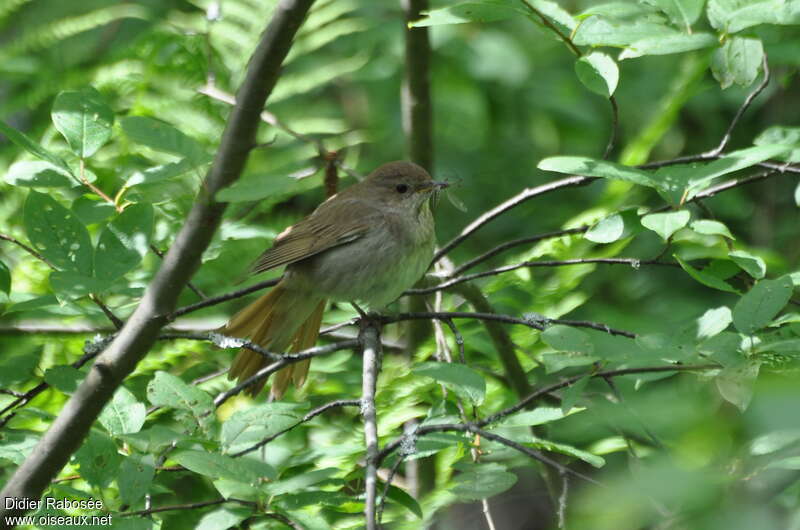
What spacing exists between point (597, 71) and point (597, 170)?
20 centimetres

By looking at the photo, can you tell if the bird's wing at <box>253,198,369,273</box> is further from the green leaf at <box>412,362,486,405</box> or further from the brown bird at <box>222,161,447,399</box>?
the green leaf at <box>412,362,486,405</box>

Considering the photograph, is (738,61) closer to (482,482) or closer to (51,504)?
(482,482)

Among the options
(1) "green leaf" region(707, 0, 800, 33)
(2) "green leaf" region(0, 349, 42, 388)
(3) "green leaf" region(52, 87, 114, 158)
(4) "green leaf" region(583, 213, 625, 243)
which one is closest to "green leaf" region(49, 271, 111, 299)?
(3) "green leaf" region(52, 87, 114, 158)

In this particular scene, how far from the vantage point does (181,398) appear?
161cm

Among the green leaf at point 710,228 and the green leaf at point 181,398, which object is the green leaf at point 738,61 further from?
the green leaf at point 181,398

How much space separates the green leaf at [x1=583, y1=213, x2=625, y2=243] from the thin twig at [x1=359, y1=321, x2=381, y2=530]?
0.57 meters

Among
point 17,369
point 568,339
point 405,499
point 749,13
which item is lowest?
point 405,499

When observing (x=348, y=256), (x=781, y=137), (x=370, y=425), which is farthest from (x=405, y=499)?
(x=348, y=256)

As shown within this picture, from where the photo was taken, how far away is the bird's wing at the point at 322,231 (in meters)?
3.07

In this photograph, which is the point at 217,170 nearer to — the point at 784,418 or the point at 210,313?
the point at 784,418

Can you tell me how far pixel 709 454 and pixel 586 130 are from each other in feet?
12.9

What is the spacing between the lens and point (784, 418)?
60cm

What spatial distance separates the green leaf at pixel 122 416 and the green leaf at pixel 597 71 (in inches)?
43.9

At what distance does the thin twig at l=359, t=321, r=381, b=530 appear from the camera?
4.42 feet
